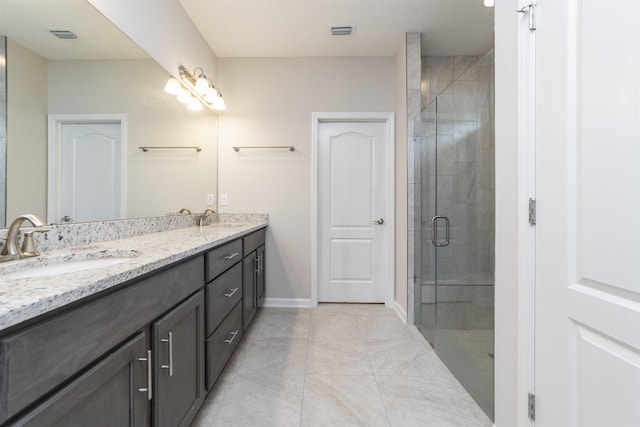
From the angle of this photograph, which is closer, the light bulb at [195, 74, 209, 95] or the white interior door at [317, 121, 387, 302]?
the light bulb at [195, 74, 209, 95]

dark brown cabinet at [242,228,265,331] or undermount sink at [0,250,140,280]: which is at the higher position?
undermount sink at [0,250,140,280]

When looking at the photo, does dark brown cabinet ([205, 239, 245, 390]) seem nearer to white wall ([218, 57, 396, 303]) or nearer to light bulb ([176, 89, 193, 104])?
white wall ([218, 57, 396, 303])

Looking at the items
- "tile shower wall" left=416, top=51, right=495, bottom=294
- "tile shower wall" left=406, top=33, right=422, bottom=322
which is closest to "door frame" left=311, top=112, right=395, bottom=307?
"tile shower wall" left=406, top=33, right=422, bottom=322

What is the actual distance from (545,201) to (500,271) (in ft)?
1.30

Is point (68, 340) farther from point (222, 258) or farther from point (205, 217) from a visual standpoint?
point (205, 217)

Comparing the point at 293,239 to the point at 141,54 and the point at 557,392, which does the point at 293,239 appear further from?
the point at 557,392

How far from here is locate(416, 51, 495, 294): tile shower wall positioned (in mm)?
1602

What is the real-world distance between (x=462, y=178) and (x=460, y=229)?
0.34 m

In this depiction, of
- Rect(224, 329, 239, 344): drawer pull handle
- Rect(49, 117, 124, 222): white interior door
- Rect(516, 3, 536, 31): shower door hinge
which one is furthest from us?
Rect(224, 329, 239, 344): drawer pull handle

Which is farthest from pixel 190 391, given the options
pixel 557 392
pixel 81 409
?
pixel 557 392

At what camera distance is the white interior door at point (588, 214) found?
76 centimetres

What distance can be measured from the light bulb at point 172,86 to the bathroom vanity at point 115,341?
132cm

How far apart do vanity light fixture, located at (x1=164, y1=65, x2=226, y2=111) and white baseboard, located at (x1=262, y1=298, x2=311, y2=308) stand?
2012mm

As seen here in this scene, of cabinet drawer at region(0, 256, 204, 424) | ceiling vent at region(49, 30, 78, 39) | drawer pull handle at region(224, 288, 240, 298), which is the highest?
ceiling vent at region(49, 30, 78, 39)
